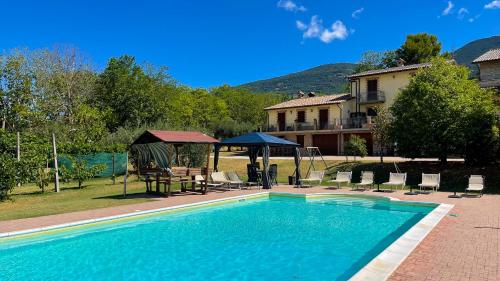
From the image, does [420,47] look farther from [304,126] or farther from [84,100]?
[84,100]

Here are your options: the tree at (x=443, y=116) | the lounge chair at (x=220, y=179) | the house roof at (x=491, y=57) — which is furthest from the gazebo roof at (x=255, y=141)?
the house roof at (x=491, y=57)

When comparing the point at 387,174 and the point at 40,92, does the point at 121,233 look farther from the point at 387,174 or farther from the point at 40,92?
the point at 40,92

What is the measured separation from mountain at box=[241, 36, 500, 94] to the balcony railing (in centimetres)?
7995

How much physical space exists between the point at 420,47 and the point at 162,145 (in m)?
39.4

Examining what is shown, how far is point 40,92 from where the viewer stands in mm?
31703

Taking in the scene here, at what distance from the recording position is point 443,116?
18.8 metres

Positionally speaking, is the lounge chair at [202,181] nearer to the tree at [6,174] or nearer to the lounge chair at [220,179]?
the lounge chair at [220,179]

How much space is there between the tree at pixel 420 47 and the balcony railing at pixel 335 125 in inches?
625

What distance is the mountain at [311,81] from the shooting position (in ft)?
408

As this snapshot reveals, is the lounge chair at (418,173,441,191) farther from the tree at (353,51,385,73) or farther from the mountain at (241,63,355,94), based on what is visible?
the mountain at (241,63,355,94)

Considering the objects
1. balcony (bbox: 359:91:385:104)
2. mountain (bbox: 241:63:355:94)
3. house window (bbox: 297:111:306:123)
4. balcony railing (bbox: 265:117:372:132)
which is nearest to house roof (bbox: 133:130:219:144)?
balcony railing (bbox: 265:117:372:132)

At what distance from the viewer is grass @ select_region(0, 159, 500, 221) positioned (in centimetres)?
1198

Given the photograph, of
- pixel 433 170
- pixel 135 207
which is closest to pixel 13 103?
pixel 135 207

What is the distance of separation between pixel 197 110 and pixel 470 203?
50295 millimetres
